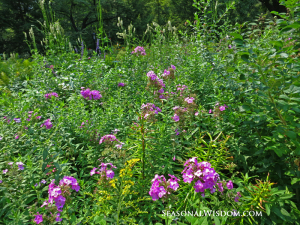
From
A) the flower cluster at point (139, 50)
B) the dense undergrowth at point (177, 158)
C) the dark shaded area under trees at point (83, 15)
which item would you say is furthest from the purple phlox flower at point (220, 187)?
the dark shaded area under trees at point (83, 15)

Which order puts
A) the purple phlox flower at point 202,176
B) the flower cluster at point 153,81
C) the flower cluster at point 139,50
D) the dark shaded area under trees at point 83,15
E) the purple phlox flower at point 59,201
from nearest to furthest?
the purple phlox flower at point 202,176
the purple phlox flower at point 59,201
the flower cluster at point 153,81
the flower cluster at point 139,50
the dark shaded area under trees at point 83,15

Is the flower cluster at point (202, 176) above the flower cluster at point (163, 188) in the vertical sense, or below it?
above

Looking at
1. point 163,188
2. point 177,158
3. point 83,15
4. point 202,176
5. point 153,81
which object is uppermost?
point 153,81

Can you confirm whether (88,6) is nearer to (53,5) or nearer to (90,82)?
(53,5)

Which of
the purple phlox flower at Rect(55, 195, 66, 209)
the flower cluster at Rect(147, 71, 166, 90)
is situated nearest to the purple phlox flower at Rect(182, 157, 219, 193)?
the purple phlox flower at Rect(55, 195, 66, 209)

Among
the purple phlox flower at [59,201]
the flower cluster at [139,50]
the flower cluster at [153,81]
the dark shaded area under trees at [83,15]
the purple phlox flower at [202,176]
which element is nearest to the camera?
the purple phlox flower at [202,176]

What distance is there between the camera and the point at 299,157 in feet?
5.71

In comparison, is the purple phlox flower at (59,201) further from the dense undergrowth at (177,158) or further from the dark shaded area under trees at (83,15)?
the dark shaded area under trees at (83,15)

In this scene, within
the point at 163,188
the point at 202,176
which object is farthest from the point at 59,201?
the point at 202,176

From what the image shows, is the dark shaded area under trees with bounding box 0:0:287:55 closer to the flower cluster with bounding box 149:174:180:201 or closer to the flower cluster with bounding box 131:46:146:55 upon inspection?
the flower cluster with bounding box 131:46:146:55

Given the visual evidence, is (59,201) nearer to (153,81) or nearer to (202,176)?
(202,176)

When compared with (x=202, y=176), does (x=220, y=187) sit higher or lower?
lower

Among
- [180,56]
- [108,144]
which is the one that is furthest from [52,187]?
[180,56]

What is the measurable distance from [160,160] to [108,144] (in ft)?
1.95
